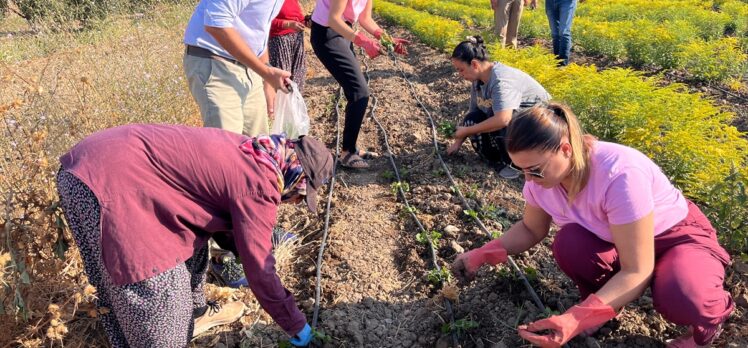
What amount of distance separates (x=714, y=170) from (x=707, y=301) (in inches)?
47.8

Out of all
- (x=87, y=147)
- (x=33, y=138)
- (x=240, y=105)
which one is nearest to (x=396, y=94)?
(x=240, y=105)

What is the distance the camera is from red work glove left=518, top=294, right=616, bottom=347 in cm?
184

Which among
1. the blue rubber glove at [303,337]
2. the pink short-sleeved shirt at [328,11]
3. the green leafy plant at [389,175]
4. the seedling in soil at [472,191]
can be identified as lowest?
the seedling in soil at [472,191]

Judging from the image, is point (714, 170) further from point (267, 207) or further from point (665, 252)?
point (267, 207)

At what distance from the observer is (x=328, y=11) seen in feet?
13.2

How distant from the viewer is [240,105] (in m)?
2.94

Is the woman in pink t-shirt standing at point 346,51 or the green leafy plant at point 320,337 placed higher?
the woman in pink t-shirt standing at point 346,51

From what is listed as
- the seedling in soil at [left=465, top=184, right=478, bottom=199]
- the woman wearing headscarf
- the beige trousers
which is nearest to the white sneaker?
the woman wearing headscarf

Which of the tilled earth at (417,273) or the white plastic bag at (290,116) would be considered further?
the white plastic bag at (290,116)

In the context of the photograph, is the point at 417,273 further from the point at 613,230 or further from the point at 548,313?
the point at 613,230

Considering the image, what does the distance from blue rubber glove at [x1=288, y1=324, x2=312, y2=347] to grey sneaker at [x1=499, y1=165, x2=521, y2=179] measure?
2187 millimetres

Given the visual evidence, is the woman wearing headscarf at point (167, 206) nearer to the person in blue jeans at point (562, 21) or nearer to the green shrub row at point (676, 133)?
the green shrub row at point (676, 133)

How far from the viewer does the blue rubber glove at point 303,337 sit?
2.30m

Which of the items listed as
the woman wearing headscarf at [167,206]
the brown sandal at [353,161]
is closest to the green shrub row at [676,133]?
the brown sandal at [353,161]
